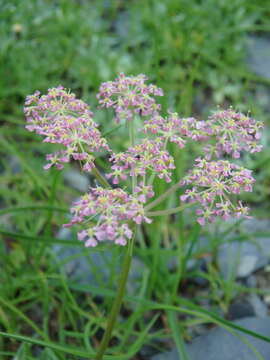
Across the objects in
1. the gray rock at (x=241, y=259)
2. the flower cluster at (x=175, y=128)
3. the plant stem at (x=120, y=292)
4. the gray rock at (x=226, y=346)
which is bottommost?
the gray rock at (x=226, y=346)

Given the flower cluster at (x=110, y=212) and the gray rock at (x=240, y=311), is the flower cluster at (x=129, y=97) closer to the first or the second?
the flower cluster at (x=110, y=212)

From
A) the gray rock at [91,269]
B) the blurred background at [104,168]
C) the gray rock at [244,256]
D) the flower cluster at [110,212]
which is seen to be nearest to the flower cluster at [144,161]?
the flower cluster at [110,212]

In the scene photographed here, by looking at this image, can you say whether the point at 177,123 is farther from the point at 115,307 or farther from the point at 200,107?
the point at 200,107

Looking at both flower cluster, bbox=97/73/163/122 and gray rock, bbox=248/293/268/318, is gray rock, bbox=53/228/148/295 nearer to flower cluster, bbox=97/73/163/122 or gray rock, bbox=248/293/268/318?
gray rock, bbox=248/293/268/318


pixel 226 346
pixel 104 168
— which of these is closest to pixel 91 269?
pixel 104 168

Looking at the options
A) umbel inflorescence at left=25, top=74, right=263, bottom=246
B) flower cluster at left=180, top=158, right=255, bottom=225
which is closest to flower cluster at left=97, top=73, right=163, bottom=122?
umbel inflorescence at left=25, top=74, right=263, bottom=246

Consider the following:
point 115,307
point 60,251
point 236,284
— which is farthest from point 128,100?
point 236,284

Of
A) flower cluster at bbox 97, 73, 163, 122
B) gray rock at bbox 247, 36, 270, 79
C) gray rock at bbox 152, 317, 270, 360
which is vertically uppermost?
gray rock at bbox 247, 36, 270, 79
